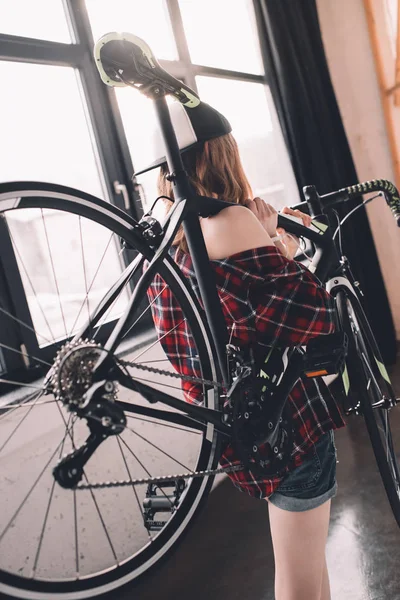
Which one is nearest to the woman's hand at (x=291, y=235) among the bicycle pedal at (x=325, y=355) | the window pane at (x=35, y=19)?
the bicycle pedal at (x=325, y=355)

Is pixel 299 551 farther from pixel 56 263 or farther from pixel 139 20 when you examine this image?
pixel 139 20

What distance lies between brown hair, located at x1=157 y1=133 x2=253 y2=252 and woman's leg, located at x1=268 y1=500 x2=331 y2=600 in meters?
0.54

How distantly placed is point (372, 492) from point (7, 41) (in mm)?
2092

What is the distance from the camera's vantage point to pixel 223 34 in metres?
2.83

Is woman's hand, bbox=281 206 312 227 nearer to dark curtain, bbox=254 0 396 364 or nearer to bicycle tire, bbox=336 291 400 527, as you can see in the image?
bicycle tire, bbox=336 291 400 527

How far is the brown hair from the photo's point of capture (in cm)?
91

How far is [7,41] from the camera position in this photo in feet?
5.42

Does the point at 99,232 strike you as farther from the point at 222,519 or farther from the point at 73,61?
the point at 222,519

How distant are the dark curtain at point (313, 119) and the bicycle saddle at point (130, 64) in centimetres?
212

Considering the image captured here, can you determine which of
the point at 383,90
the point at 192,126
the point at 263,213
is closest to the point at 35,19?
the point at 192,126

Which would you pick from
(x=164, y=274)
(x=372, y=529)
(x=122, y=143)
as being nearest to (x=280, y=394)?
(x=164, y=274)

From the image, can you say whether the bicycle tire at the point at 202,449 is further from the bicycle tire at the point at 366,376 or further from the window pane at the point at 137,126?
the window pane at the point at 137,126

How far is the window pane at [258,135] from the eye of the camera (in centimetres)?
281

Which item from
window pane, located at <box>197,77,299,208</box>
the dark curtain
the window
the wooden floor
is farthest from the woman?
window pane, located at <box>197,77,299,208</box>
